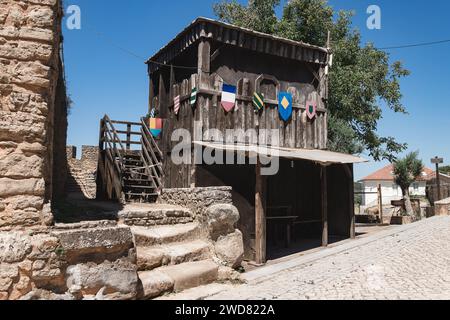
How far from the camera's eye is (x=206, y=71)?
31.9ft

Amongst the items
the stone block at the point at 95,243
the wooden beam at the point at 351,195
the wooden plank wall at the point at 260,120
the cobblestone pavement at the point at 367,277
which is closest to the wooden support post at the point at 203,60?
the wooden plank wall at the point at 260,120

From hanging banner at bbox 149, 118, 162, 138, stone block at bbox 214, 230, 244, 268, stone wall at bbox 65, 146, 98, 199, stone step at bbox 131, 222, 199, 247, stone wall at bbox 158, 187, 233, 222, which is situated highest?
hanging banner at bbox 149, 118, 162, 138

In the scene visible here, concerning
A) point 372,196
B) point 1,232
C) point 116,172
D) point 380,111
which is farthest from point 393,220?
point 372,196

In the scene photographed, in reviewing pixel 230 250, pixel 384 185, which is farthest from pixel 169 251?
pixel 384 185

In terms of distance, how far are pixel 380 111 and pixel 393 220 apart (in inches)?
211

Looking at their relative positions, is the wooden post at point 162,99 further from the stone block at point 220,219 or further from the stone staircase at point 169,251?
the stone block at point 220,219

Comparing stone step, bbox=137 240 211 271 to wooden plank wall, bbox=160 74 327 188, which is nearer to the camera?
stone step, bbox=137 240 211 271

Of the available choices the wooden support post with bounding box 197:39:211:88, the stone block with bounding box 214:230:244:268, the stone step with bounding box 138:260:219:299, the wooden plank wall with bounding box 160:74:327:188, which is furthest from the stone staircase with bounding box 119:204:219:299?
the wooden support post with bounding box 197:39:211:88

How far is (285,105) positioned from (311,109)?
121cm

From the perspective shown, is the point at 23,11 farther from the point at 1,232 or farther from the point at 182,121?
the point at 182,121

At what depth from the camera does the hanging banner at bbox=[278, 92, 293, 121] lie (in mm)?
11258

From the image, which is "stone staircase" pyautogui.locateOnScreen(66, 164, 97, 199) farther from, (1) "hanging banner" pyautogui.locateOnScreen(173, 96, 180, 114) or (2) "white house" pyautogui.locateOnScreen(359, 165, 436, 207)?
(2) "white house" pyautogui.locateOnScreen(359, 165, 436, 207)

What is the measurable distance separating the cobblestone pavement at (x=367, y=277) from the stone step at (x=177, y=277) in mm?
543

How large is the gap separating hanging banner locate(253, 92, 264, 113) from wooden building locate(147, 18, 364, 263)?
185 millimetres
